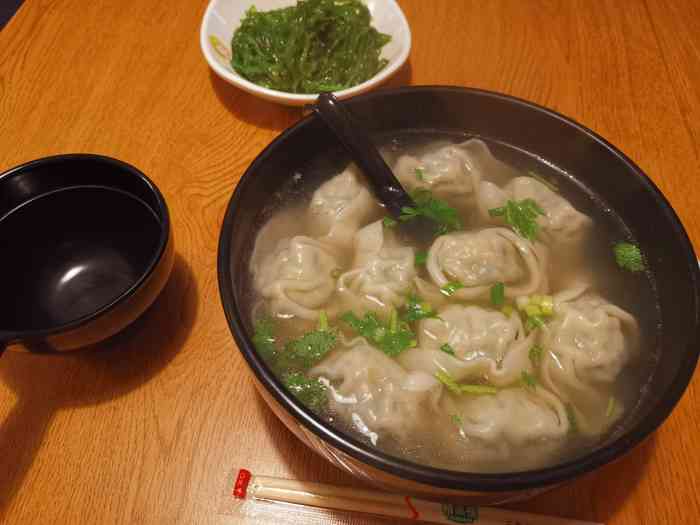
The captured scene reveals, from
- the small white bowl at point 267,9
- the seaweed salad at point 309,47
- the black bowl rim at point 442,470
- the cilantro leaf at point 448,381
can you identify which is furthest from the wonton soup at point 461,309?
the seaweed salad at point 309,47

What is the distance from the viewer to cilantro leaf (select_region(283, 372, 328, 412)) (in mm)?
1172

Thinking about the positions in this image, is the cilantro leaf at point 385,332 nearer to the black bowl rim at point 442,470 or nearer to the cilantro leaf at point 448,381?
the cilantro leaf at point 448,381

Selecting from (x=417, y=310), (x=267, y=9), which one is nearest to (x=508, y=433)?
(x=417, y=310)

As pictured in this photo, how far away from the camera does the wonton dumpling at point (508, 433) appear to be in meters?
1.13

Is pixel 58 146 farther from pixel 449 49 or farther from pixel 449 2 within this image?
pixel 449 2

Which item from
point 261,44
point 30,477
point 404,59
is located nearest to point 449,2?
point 404,59

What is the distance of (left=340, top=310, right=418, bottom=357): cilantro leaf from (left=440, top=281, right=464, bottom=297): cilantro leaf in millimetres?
171

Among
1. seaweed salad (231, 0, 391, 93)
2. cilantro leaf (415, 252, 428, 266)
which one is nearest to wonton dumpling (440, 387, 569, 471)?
cilantro leaf (415, 252, 428, 266)

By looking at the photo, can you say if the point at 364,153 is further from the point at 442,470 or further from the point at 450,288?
the point at 442,470

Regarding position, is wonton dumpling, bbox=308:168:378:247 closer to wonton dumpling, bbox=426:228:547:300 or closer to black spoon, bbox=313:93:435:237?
black spoon, bbox=313:93:435:237

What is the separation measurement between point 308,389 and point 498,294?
24.3 inches

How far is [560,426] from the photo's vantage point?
1.17 metres

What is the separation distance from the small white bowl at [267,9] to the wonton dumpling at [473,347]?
0.98 m

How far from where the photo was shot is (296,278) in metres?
1.39
